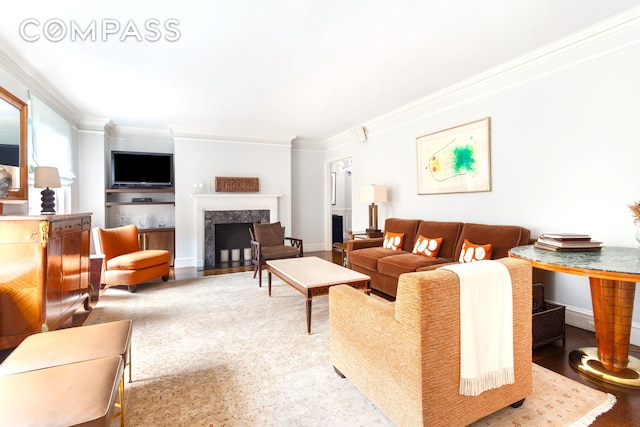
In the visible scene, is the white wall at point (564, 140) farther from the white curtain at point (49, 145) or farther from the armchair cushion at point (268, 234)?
the white curtain at point (49, 145)

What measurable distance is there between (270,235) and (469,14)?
12.2ft

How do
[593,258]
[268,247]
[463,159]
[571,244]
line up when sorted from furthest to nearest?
[268,247]
[463,159]
[571,244]
[593,258]

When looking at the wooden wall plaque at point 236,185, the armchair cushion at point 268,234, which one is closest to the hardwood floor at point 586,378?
the armchair cushion at point 268,234

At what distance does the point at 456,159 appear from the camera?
383cm

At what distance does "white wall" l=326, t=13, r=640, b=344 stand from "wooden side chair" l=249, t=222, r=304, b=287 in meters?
2.32

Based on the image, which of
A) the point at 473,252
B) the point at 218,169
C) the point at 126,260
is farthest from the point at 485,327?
the point at 218,169

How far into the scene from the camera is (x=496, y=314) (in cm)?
138

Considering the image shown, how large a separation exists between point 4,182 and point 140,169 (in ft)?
10.3

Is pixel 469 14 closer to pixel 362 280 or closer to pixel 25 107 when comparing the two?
pixel 362 280

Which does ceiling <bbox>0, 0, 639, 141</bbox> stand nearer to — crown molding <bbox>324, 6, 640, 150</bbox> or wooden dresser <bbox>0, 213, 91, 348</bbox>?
crown molding <bbox>324, 6, 640, 150</bbox>

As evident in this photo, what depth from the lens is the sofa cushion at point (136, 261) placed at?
384cm

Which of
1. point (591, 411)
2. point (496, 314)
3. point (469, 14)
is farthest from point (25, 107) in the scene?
point (591, 411)

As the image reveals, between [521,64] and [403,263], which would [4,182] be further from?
[521,64]

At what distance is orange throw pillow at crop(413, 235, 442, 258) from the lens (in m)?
3.59
